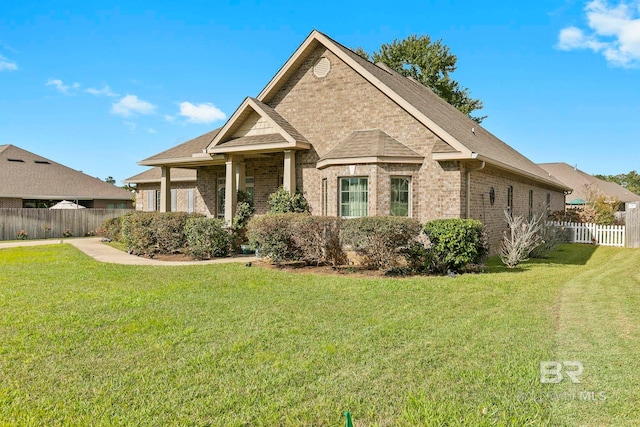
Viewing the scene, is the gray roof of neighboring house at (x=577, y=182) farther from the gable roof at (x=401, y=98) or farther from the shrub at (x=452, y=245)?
the shrub at (x=452, y=245)

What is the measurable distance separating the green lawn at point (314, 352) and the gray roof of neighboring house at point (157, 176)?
1518 cm

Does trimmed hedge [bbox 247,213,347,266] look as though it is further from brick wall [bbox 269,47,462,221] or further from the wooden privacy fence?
the wooden privacy fence

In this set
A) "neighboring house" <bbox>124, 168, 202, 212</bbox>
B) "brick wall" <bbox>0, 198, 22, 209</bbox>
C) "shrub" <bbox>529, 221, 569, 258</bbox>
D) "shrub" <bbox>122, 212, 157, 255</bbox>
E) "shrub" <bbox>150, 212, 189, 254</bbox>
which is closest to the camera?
"shrub" <bbox>150, 212, 189, 254</bbox>

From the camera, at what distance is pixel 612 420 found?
3215mm

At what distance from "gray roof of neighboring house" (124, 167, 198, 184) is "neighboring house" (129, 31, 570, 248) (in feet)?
18.2

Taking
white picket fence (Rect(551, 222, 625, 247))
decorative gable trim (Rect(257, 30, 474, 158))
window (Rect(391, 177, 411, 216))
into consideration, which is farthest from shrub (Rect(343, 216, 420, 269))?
white picket fence (Rect(551, 222, 625, 247))

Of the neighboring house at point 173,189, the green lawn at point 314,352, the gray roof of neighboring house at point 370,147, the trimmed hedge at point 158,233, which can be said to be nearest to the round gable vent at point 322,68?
the gray roof of neighboring house at point 370,147

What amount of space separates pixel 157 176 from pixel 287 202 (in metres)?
13.9

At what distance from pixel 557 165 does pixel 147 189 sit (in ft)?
124

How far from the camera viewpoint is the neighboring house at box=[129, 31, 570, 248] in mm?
12641

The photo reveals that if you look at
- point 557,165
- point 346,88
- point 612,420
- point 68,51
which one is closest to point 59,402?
point 612,420

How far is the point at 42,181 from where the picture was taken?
30.5 m

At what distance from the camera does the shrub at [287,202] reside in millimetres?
14414

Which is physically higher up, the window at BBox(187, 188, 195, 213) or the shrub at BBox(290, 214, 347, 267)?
A: the window at BBox(187, 188, 195, 213)
